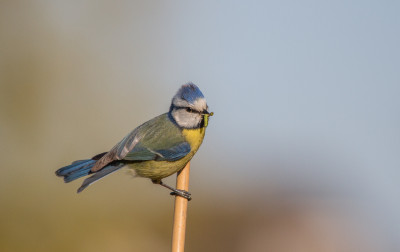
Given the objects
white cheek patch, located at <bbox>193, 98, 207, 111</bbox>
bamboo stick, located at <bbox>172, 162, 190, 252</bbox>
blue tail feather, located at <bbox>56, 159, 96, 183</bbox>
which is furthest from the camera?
white cheek patch, located at <bbox>193, 98, 207, 111</bbox>

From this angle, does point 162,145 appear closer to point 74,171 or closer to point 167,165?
point 167,165

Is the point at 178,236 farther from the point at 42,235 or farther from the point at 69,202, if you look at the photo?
the point at 69,202

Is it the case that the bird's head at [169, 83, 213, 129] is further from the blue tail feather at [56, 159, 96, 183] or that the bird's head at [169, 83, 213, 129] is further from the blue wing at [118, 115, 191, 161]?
the blue tail feather at [56, 159, 96, 183]

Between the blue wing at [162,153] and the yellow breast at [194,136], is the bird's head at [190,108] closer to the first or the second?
the yellow breast at [194,136]

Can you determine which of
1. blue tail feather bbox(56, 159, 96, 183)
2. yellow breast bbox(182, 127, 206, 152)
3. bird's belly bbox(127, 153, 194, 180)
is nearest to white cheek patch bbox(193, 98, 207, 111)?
yellow breast bbox(182, 127, 206, 152)

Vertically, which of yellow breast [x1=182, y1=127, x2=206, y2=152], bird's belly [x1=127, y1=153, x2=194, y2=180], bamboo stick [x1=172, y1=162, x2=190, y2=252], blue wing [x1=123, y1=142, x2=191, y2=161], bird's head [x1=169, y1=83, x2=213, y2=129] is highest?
bird's head [x1=169, y1=83, x2=213, y2=129]

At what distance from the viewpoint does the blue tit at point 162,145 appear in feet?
7.84

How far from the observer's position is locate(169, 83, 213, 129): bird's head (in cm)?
249

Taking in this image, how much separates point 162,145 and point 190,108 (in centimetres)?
22

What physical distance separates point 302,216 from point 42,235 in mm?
1952

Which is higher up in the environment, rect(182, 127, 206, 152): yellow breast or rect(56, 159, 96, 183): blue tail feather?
rect(182, 127, 206, 152): yellow breast

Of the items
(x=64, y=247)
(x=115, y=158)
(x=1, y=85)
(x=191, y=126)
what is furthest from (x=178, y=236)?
(x=1, y=85)

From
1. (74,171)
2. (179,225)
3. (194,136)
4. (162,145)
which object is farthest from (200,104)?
(179,225)

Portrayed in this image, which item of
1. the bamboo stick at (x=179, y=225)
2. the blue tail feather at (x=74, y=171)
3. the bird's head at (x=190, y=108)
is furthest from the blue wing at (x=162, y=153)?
the bamboo stick at (x=179, y=225)
